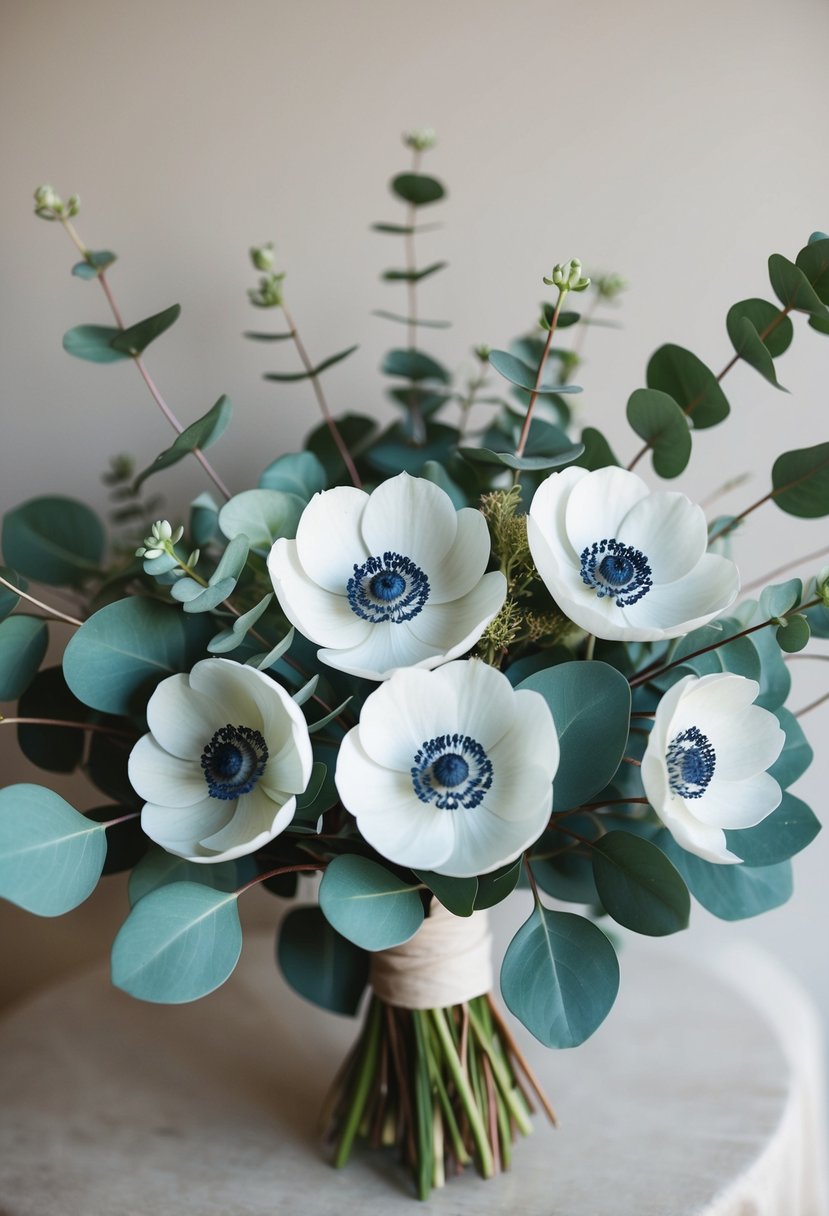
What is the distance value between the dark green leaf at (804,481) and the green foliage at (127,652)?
0.50 metres

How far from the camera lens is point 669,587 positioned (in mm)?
680

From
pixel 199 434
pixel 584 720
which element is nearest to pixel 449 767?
pixel 584 720

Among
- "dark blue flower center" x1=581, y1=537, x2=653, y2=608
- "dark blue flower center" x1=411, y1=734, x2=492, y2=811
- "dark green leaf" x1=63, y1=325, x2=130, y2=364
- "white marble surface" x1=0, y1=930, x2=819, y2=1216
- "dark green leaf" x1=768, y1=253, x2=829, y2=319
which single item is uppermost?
"dark green leaf" x1=768, y1=253, x2=829, y2=319

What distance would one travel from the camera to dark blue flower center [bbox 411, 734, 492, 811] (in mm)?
627

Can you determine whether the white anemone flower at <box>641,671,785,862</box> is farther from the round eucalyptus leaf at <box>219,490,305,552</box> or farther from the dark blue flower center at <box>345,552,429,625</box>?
the round eucalyptus leaf at <box>219,490,305,552</box>

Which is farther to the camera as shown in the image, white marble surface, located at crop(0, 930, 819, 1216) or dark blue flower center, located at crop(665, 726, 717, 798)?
white marble surface, located at crop(0, 930, 819, 1216)

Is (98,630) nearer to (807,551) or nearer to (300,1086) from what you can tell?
(300,1086)

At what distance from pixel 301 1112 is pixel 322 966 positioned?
0.60 feet

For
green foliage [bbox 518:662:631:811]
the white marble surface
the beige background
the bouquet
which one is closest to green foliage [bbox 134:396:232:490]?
the bouquet

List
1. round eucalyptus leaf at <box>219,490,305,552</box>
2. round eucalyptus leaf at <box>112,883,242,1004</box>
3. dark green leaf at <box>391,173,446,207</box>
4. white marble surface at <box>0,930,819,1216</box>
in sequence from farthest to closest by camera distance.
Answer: dark green leaf at <box>391,173,446,207</box> < white marble surface at <box>0,930,819,1216</box> < round eucalyptus leaf at <box>219,490,305,552</box> < round eucalyptus leaf at <box>112,883,242,1004</box>

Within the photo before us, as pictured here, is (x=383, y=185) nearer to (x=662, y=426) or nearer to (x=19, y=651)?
(x=662, y=426)

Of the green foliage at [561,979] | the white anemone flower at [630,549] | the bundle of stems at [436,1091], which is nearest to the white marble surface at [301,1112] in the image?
the bundle of stems at [436,1091]

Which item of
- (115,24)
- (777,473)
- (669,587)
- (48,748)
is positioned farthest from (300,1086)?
(115,24)

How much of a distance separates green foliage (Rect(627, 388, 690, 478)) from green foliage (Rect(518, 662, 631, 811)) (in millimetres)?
217
